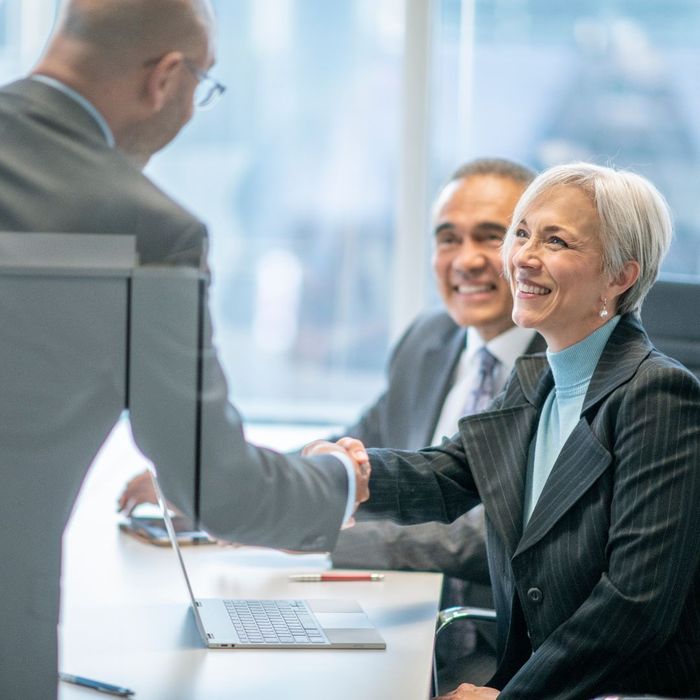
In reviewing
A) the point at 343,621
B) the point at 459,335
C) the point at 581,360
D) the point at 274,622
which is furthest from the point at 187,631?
the point at 459,335

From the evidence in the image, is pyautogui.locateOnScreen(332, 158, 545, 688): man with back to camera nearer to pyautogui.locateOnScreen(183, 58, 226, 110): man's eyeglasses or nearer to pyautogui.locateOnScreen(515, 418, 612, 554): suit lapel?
pyautogui.locateOnScreen(515, 418, 612, 554): suit lapel

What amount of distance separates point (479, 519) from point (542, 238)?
53 cm

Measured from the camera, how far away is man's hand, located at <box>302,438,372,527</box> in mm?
1702

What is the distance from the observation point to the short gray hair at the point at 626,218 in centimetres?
170

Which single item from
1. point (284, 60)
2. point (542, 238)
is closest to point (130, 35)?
point (542, 238)

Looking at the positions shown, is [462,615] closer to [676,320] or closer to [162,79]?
[676,320]

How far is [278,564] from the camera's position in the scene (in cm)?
195

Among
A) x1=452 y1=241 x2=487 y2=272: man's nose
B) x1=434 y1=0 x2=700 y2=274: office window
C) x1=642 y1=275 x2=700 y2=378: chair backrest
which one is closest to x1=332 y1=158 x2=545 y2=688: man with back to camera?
x1=452 y1=241 x2=487 y2=272: man's nose

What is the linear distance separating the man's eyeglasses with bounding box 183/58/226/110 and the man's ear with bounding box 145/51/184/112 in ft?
0.05

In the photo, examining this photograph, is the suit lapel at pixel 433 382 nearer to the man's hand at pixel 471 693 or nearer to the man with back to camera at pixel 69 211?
the man's hand at pixel 471 693

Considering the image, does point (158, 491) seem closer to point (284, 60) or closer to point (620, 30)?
point (284, 60)

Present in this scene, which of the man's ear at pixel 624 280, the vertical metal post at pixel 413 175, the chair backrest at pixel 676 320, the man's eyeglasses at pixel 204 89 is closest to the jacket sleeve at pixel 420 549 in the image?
the man's ear at pixel 624 280

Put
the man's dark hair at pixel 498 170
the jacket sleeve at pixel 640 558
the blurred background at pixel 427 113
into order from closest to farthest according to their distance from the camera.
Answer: the jacket sleeve at pixel 640 558 → the man's dark hair at pixel 498 170 → the blurred background at pixel 427 113

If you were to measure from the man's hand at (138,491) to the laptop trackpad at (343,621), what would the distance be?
31cm
